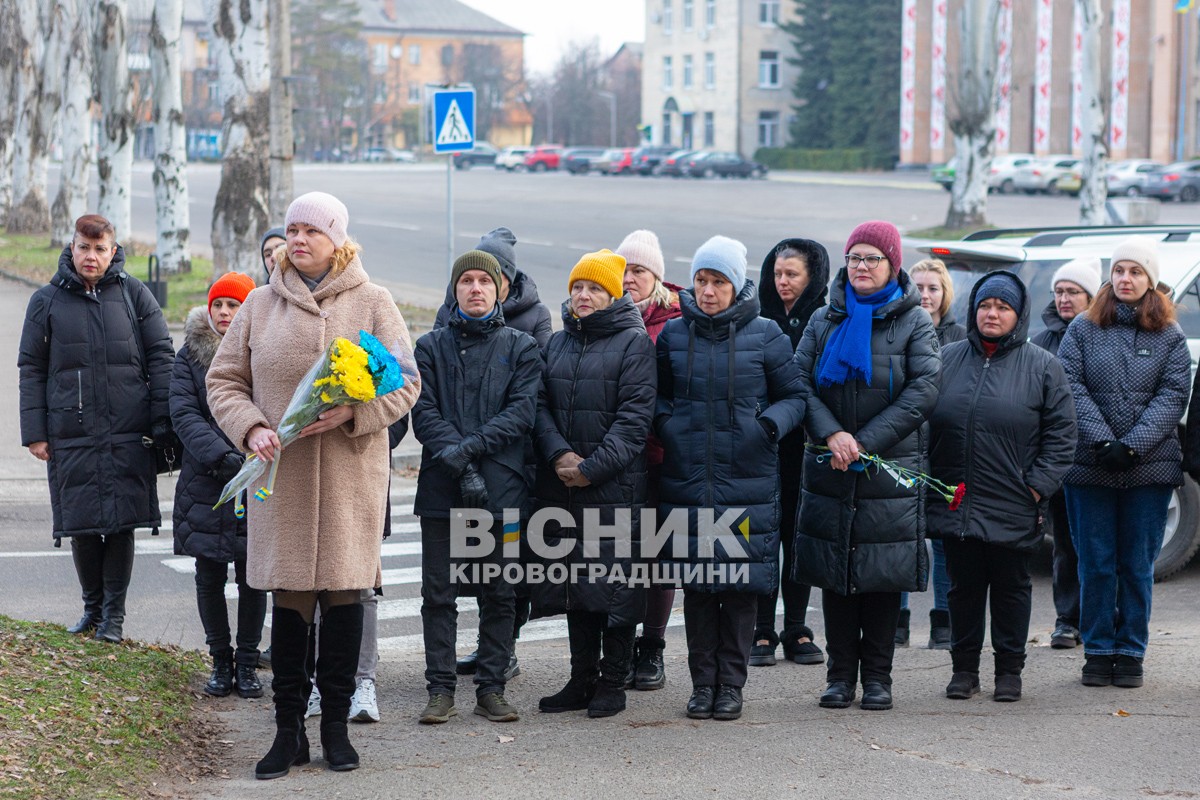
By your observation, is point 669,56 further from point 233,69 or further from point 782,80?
point 233,69

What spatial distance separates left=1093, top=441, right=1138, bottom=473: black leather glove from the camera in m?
6.54

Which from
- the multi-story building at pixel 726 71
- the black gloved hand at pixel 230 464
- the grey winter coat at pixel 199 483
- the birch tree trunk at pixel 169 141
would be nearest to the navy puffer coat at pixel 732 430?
the black gloved hand at pixel 230 464

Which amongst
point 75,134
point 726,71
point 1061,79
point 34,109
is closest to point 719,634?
point 75,134

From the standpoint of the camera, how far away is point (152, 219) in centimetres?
4303

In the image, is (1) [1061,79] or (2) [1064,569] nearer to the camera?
(2) [1064,569]

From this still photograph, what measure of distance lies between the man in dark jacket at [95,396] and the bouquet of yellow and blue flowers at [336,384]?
6.67 ft

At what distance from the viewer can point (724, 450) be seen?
6074 mm

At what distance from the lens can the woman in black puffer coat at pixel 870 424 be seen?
19.9 feet

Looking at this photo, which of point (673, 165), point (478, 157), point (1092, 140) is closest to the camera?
point (1092, 140)

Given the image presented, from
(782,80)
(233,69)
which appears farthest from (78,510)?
(782,80)

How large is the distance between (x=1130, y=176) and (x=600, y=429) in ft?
167

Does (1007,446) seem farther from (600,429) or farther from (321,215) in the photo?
(321,215)

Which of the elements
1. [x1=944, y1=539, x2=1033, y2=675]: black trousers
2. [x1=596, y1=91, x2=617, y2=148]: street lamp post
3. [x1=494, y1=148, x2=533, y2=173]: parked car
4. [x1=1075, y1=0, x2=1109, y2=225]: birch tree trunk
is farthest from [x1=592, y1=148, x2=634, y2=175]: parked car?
[x1=944, y1=539, x2=1033, y2=675]: black trousers

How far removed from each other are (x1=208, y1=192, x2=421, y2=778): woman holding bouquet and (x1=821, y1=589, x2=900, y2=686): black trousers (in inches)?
81.8
